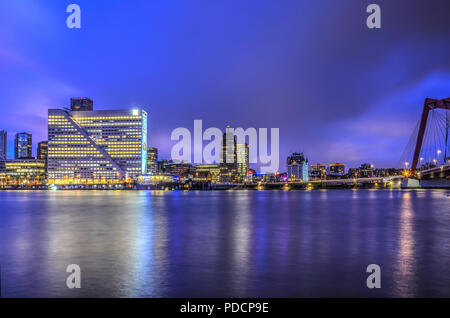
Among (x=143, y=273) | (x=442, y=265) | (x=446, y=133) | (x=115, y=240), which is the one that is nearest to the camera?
(x=143, y=273)

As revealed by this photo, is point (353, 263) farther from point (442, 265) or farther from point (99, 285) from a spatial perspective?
point (99, 285)

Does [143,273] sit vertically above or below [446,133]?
below

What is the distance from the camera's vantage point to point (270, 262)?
59.9 ft

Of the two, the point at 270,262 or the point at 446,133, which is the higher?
the point at 446,133
